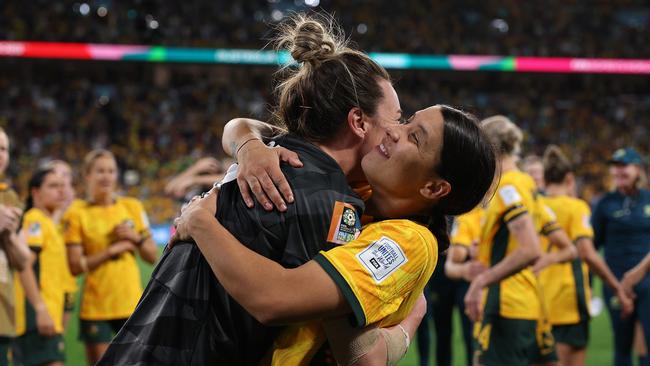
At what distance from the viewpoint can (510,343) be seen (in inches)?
185

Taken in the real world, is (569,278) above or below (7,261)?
below

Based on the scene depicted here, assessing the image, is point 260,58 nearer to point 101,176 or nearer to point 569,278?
point 101,176

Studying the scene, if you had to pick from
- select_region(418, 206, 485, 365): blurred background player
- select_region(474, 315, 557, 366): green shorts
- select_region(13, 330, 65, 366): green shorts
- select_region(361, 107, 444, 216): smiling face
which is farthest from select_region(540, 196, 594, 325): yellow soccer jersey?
select_region(361, 107, 444, 216): smiling face

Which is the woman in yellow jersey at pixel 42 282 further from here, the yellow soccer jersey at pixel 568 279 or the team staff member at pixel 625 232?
the team staff member at pixel 625 232

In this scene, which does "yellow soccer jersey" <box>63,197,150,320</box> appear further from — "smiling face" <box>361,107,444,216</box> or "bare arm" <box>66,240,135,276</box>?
"smiling face" <box>361,107,444,216</box>

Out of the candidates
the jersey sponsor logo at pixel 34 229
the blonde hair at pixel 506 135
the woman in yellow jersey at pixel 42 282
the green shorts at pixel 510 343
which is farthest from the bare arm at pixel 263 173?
the jersey sponsor logo at pixel 34 229

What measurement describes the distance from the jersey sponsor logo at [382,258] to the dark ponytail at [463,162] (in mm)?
269

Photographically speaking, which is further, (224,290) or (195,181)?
(195,181)

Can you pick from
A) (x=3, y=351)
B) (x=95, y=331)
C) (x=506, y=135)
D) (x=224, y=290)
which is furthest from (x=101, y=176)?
(x=224, y=290)

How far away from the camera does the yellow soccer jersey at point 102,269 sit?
19.6ft

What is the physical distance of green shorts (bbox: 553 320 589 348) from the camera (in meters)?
6.06

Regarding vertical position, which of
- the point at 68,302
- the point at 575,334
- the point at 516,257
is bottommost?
the point at 575,334

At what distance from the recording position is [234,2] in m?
27.8

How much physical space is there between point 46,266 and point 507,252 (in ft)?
11.2
